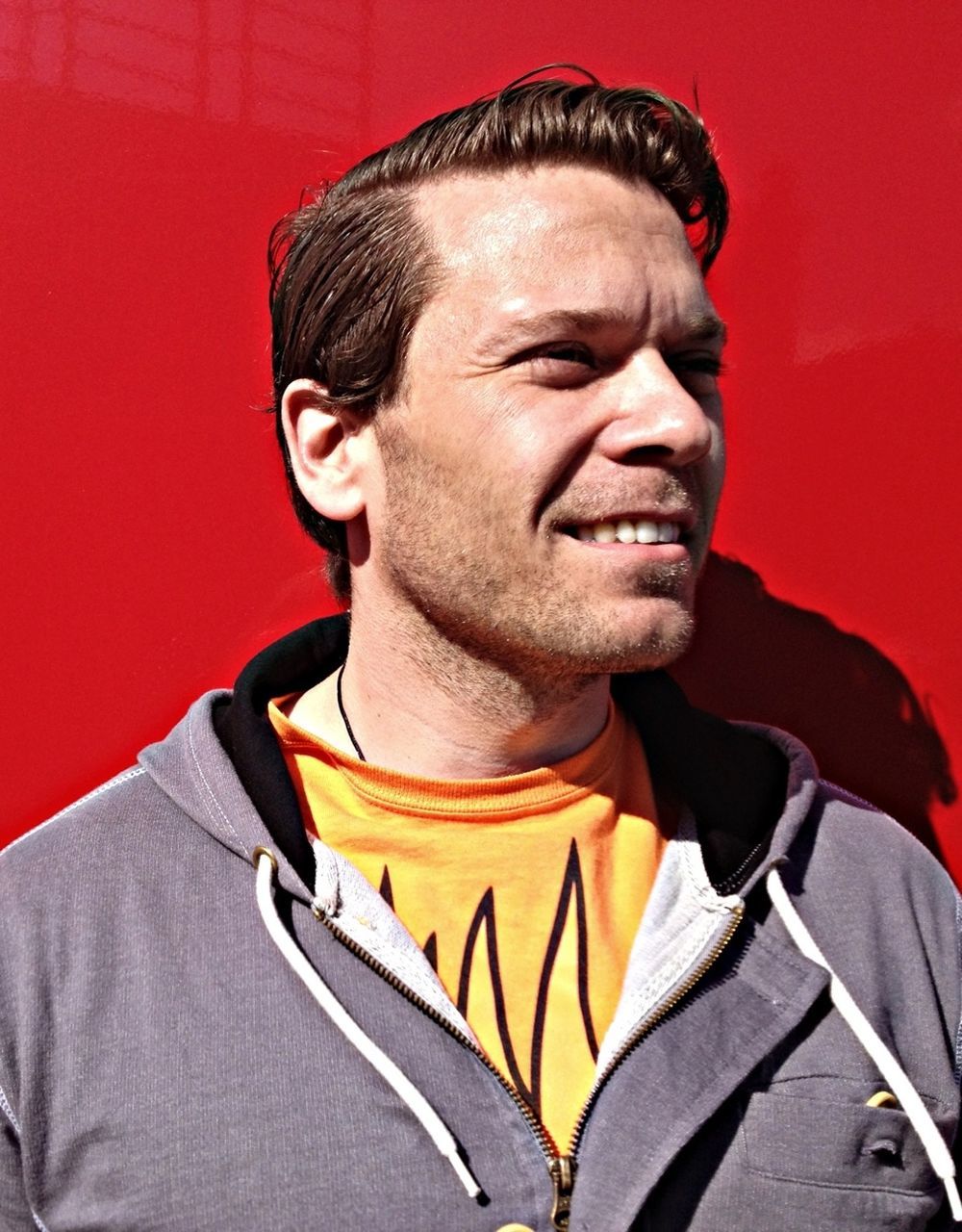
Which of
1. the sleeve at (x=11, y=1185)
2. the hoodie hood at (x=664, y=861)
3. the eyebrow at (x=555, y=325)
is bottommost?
the sleeve at (x=11, y=1185)

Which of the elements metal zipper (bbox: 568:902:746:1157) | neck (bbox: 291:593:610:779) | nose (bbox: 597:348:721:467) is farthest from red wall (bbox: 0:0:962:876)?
metal zipper (bbox: 568:902:746:1157)

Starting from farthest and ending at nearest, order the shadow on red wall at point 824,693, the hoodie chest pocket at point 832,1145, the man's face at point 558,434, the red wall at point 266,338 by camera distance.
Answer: the shadow on red wall at point 824,693 < the red wall at point 266,338 < the man's face at point 558,434 < the hoodie chest pocket at point 832,1145

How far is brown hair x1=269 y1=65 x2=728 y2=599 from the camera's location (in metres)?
1.85

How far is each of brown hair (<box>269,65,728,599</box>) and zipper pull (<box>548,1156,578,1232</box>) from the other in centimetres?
110

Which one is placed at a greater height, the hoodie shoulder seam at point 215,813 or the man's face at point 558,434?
the man's face at point 558,434

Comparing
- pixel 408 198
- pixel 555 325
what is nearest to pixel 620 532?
pixel 555 325

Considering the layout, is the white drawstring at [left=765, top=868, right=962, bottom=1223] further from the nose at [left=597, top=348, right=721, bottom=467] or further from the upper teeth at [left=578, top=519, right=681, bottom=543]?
the nose at [left=597, top=348, right=721, bottom=467]

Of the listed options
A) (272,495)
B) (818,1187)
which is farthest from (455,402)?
(818,1187)

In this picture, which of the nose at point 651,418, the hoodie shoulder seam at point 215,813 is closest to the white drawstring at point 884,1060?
the nose at point 651,418

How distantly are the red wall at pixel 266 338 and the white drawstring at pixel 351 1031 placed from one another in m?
0.60

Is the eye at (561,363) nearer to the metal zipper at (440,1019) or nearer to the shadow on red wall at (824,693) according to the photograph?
the shadow on red wall at (824,693)

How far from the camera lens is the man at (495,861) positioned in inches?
59.4

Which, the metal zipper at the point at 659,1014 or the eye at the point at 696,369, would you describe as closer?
the metal zipper at the point at 659,1014

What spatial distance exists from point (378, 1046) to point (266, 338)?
127 cm
